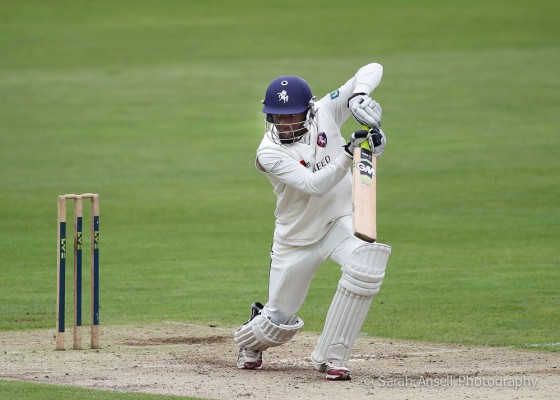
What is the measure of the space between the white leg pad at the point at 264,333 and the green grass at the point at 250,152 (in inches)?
63.7

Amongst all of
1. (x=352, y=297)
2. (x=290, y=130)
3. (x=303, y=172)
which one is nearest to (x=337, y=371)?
(x=352, y=297)

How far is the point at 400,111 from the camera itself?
77.0ft

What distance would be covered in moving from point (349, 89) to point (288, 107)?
1.57ft

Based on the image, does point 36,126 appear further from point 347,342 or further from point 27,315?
point 347,342

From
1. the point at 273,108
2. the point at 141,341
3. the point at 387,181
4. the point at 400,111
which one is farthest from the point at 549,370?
the point at 400,111

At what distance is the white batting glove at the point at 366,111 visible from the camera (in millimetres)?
7145

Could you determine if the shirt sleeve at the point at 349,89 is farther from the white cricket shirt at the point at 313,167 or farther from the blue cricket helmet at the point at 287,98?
the blue cricket helmet at the point at 287,98

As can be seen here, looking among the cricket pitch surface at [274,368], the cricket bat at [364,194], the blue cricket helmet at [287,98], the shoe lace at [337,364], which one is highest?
the blue cricket helmet at [287,98]

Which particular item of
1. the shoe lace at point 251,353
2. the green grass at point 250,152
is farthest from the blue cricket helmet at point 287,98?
the green grass at point 250,152

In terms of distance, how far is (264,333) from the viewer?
300 inches

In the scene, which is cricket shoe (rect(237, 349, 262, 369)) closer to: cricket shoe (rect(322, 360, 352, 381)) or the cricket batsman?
the cricket batsman

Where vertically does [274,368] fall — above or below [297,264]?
below

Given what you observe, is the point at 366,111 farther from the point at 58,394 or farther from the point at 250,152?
the point at 250,152

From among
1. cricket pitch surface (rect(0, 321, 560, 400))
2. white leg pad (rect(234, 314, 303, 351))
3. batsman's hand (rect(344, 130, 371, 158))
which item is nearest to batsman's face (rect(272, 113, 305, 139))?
batsman's hand (rect(344, 130, 371, 158))
